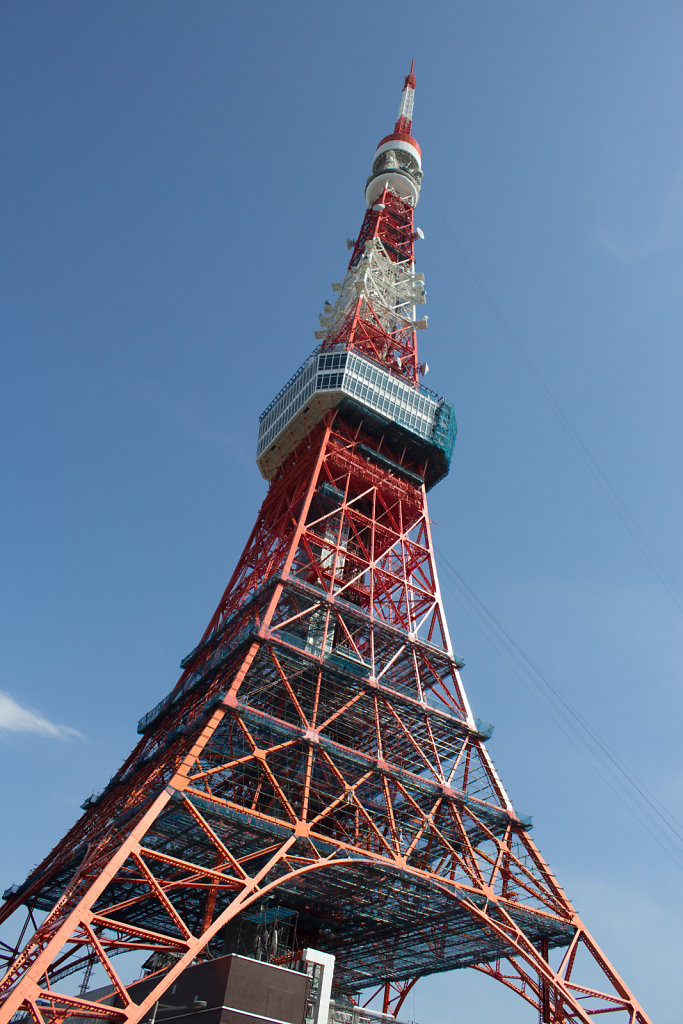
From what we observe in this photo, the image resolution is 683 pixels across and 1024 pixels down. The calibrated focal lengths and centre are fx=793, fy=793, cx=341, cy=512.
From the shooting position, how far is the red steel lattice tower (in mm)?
24703

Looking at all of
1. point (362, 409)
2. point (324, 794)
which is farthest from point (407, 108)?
point (324, 794)

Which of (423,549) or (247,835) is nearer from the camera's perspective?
(247,835)

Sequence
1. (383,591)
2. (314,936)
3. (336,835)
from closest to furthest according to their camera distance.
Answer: (314,936), (336,835), (383,591)

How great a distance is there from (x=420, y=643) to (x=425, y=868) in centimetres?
1112

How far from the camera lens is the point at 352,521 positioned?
145ft

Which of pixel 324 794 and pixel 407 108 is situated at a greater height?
pixel 407 108

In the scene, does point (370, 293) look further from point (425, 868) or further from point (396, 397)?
point (425, 868)

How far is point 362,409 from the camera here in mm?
46406

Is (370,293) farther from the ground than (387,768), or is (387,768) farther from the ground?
(370,293)

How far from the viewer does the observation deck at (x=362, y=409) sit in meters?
46.5

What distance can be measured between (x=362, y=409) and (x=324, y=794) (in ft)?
79.6

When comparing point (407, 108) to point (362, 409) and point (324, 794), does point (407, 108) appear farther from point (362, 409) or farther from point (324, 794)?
point (324, 794)

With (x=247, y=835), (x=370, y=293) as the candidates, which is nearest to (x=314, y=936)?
(x=247, y=835)

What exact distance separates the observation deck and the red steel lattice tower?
0.17 metres
